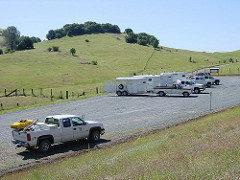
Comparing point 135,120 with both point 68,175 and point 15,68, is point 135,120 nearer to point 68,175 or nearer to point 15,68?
point 68,175

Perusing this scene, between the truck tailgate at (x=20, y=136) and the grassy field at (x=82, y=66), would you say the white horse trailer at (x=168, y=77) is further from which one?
the truck tailgate at (x=20, y=136)

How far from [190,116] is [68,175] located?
16.6 metres

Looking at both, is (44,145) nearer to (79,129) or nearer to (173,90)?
(79,129)

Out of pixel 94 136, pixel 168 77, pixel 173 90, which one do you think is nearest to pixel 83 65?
pixel 168 77

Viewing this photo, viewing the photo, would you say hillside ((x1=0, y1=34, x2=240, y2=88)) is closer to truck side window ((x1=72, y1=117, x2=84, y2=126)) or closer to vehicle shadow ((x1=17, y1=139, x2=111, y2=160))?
vehicle shadow ((x1=17, y1=139, x2=111, y2=160))

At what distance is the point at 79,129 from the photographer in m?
16.6

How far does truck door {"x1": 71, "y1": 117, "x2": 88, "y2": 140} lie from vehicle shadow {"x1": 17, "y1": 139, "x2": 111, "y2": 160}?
531 mm

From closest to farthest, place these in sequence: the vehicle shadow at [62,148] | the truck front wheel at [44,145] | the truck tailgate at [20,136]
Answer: the truck tailgate at [20,136], the vehicle shadow at [62,148], the truck front wheel at [44,145]

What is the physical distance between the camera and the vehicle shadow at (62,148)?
15.0 m

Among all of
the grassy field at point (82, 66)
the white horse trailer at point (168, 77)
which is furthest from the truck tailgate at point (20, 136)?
A: the white horse trailer at point (168, 77)

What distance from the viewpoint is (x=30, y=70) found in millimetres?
82812

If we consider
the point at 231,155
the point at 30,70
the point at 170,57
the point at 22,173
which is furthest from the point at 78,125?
the point at 170,57

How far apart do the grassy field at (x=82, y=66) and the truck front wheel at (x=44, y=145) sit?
22357mm

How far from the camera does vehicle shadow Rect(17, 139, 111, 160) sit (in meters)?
15.0
